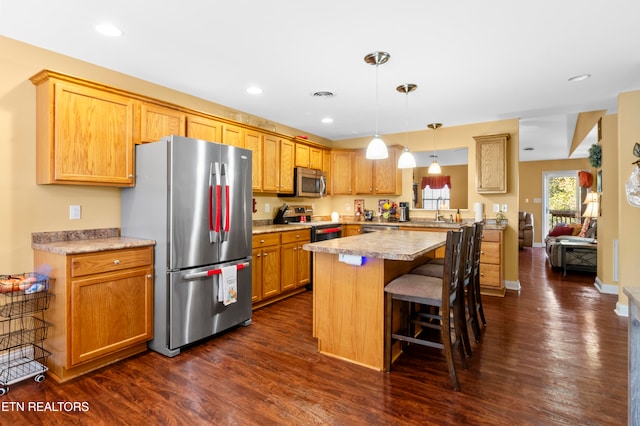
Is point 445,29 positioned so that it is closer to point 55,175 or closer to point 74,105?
point 74,105

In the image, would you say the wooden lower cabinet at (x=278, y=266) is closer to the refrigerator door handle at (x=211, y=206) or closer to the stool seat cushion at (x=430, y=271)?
the refrigerator door handle at (x=211, y=206)

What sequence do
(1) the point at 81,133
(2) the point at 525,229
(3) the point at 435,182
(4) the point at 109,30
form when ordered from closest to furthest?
(4) the point at 109,30 → (1) the point at 81,133 → (3) the point at 435,182 → (2) the point at 525,229

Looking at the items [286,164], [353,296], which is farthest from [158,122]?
[353,296]

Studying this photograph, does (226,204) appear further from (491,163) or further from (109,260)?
(491,163)

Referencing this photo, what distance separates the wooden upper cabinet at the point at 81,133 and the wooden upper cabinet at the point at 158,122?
0.13 meters

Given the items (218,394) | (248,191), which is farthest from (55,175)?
(218,394)

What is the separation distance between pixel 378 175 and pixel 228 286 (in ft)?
11.2

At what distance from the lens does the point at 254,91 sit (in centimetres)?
364

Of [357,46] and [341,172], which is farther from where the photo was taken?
[341,172]

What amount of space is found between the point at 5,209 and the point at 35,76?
1023 millimetres

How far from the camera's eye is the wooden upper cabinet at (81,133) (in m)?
2.48

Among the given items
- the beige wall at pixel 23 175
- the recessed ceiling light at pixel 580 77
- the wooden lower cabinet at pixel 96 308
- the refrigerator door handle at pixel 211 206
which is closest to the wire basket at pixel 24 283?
the wooden lower cabinet at pixel 96 308

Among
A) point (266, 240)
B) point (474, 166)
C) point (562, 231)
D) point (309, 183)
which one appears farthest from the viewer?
point (562, 231)

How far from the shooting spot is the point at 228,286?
307 centimetres
